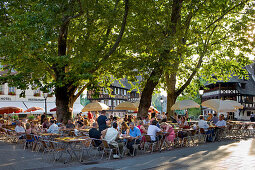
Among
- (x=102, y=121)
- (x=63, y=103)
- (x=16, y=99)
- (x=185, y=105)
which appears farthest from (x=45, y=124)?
(x=16, y=99)

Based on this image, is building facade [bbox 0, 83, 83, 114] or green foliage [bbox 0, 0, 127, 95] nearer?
green foliage [bbox 0, 0, 127, 95]

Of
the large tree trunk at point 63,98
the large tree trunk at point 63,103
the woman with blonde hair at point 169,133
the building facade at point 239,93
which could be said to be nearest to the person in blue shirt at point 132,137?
the woman with blonde hair at point 169,133

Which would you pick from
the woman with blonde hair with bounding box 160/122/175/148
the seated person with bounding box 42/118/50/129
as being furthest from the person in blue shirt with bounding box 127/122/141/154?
the seated person with bounding box 42/118/50/129


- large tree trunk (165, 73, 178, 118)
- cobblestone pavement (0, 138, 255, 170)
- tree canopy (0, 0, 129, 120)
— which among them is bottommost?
cobblestone pavement (0, 138, 255, 170)

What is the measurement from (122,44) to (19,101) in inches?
1117

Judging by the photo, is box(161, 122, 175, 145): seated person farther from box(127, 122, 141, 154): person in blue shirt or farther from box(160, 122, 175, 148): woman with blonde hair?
box(127, 122, 141, 154): person in blue shirt

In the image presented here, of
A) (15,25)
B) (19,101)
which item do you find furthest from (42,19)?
(19,101)

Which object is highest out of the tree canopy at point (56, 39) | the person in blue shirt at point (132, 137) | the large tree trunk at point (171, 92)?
the tree canopy at point (56, 39)

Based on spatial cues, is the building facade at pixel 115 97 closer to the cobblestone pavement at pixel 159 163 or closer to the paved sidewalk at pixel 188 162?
the cobblestone pavement at pixel 159 163

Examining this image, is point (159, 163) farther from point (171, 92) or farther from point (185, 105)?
point (171, 92)

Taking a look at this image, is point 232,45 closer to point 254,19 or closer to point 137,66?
point 254,19

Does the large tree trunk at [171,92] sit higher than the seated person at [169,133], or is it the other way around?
the large tree trunk at [171,92]

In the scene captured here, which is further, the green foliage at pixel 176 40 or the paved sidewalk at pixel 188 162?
the green foliage at pixel 176 40

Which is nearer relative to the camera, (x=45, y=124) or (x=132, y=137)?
(x=132, y=137)
